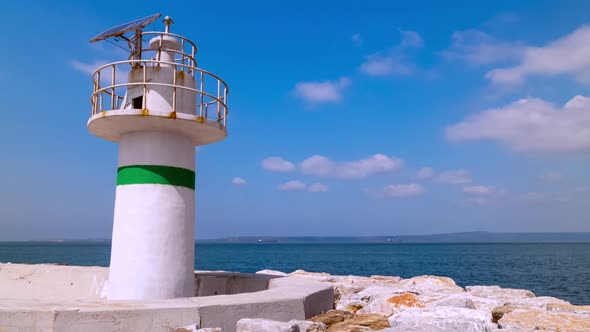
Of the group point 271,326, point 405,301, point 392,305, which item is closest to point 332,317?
point 392,305

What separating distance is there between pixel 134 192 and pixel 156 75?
2197mm

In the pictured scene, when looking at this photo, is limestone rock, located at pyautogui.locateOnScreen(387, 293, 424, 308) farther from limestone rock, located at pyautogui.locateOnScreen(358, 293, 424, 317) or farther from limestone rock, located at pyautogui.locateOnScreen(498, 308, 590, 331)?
limestone rock, located at pyautogui.locateOnScreen(498, 308, 590, 331)

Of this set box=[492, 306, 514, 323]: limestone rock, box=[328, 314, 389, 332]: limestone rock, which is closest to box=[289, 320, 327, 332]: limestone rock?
box=[328, 314, 389, 332]: limestone rock

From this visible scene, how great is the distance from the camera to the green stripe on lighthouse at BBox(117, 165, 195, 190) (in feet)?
28.8

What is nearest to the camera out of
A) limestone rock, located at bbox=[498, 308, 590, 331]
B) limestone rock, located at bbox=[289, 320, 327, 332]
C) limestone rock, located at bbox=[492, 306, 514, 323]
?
limestone rock, located at bbox=[289, 320, 327, 332]

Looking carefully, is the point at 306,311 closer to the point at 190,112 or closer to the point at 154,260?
the point at 154,260

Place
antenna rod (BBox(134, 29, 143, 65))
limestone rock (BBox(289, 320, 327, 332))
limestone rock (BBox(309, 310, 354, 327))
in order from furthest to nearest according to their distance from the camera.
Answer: antenna rod (BBox(134, 29, 143, 65)) < limestone rock (BBox(309, 310, 354, 327)) < limestone rock (BBox(289, 320, 327, 332))

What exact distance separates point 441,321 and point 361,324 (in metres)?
1.09

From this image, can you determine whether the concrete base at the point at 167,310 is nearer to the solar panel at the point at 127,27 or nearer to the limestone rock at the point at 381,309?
the limestone rock at the point at 381,309

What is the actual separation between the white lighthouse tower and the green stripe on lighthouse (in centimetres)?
2

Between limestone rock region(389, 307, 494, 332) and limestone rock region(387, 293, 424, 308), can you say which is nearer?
limestone rock region(389, 307, 494, 332)

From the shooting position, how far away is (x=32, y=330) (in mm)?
5590

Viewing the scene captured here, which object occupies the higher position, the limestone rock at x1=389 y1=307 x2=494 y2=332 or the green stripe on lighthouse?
the green stripe on lighthouse

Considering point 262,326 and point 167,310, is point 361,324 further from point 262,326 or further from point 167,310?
point 167,310
